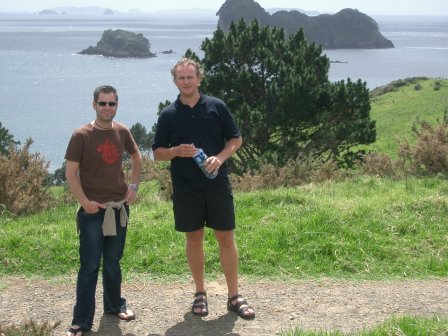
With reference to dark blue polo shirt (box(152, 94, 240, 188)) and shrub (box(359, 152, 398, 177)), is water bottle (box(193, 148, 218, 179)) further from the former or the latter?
shrub (box(359, 152, 398, 177))

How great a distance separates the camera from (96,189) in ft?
14.5

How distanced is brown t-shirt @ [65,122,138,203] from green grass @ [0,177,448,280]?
1.49 m

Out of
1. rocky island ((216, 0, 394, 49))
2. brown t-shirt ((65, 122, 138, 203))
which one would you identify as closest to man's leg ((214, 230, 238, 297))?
brown t-shirt ((65, 122, 138, 203))

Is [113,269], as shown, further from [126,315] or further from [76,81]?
[76,81]

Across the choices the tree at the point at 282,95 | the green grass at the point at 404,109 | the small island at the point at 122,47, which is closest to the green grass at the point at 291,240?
the tree at the point at 282,95

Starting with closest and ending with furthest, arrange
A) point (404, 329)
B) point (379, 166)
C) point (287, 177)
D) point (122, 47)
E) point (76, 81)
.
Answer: point (404, 329) → point (287, 177) → point (379, 166) → point (76, 81) → point (122, 47)

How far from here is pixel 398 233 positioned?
261 inches

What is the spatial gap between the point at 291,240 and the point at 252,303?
1431 mm

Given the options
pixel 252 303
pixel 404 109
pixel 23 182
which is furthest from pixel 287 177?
pixel 404 109

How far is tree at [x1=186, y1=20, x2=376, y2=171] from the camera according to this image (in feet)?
63.0

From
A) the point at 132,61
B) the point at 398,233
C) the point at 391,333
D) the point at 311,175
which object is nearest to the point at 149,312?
the point at 391,333

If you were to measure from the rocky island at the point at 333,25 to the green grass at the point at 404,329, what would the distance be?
18068 centimetres

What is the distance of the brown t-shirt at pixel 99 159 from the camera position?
4297mm

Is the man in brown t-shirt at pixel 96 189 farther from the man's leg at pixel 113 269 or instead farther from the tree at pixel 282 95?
the tree at pixel 282 95
